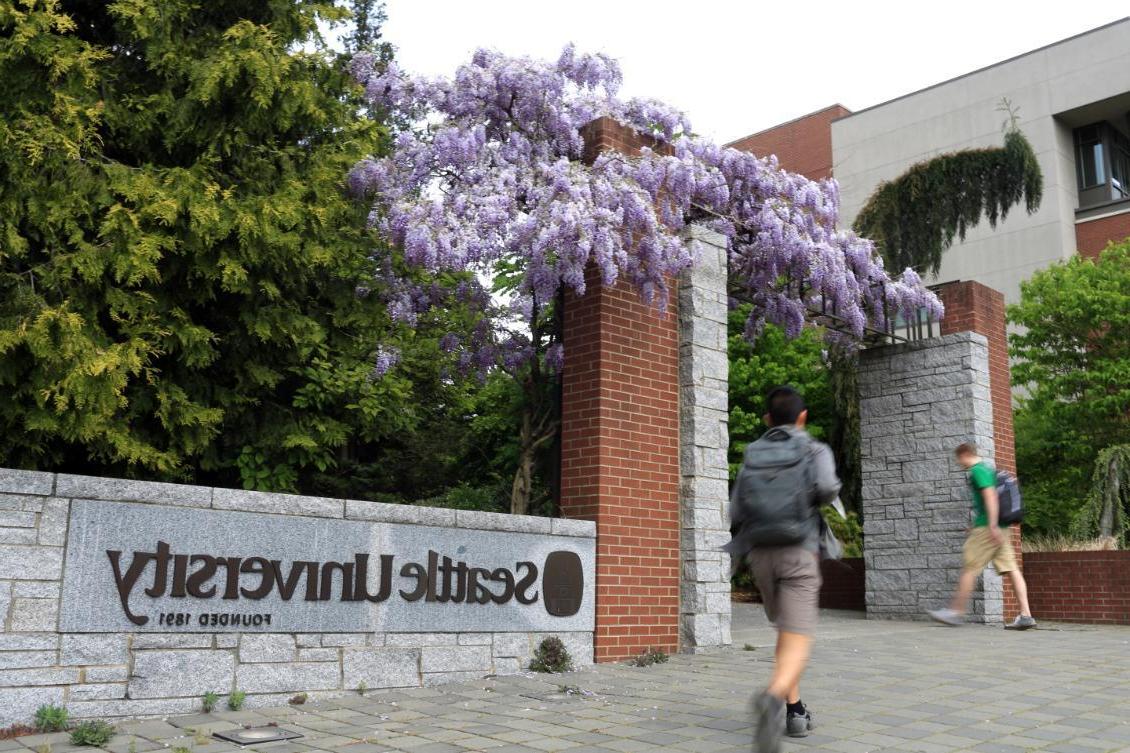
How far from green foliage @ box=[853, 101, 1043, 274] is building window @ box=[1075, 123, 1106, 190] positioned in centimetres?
1494

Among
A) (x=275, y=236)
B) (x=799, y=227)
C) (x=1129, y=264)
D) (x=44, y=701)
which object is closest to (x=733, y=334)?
(x=1129, y=264)

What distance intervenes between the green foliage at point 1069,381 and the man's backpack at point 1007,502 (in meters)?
9.58

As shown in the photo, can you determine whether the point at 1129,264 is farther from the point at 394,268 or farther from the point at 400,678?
the point at 400,678

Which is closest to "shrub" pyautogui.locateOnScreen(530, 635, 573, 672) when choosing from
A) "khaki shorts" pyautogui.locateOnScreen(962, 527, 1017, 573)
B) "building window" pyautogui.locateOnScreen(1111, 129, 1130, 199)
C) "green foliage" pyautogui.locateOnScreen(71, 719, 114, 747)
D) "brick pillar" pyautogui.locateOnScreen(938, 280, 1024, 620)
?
"green foliage" pyautogui.locateOnScreen(71, 719, 114, 747)

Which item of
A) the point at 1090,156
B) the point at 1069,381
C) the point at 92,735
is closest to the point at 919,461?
the point at 1069,381

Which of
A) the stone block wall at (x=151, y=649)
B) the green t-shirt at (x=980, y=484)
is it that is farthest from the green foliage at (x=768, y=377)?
the stone block wall at (x=151, y=649)

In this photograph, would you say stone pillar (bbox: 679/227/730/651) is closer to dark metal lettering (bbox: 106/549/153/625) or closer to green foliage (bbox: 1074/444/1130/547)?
dark metal lettering (bbox: 106/549/153/625)

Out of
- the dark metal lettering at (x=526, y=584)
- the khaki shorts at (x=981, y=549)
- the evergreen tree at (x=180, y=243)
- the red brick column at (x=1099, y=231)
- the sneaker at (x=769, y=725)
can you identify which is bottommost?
the sneaker at (x=769, y=725)

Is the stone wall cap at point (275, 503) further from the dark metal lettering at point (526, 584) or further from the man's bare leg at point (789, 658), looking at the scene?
the man's bare leg at point (789, 658)

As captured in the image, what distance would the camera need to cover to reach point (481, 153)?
364 inches

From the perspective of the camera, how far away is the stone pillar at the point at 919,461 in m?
12.8

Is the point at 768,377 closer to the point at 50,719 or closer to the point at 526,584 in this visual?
the point at 526,584

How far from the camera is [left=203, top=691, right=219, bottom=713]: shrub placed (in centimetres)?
561

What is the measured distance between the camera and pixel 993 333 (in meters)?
13.6
